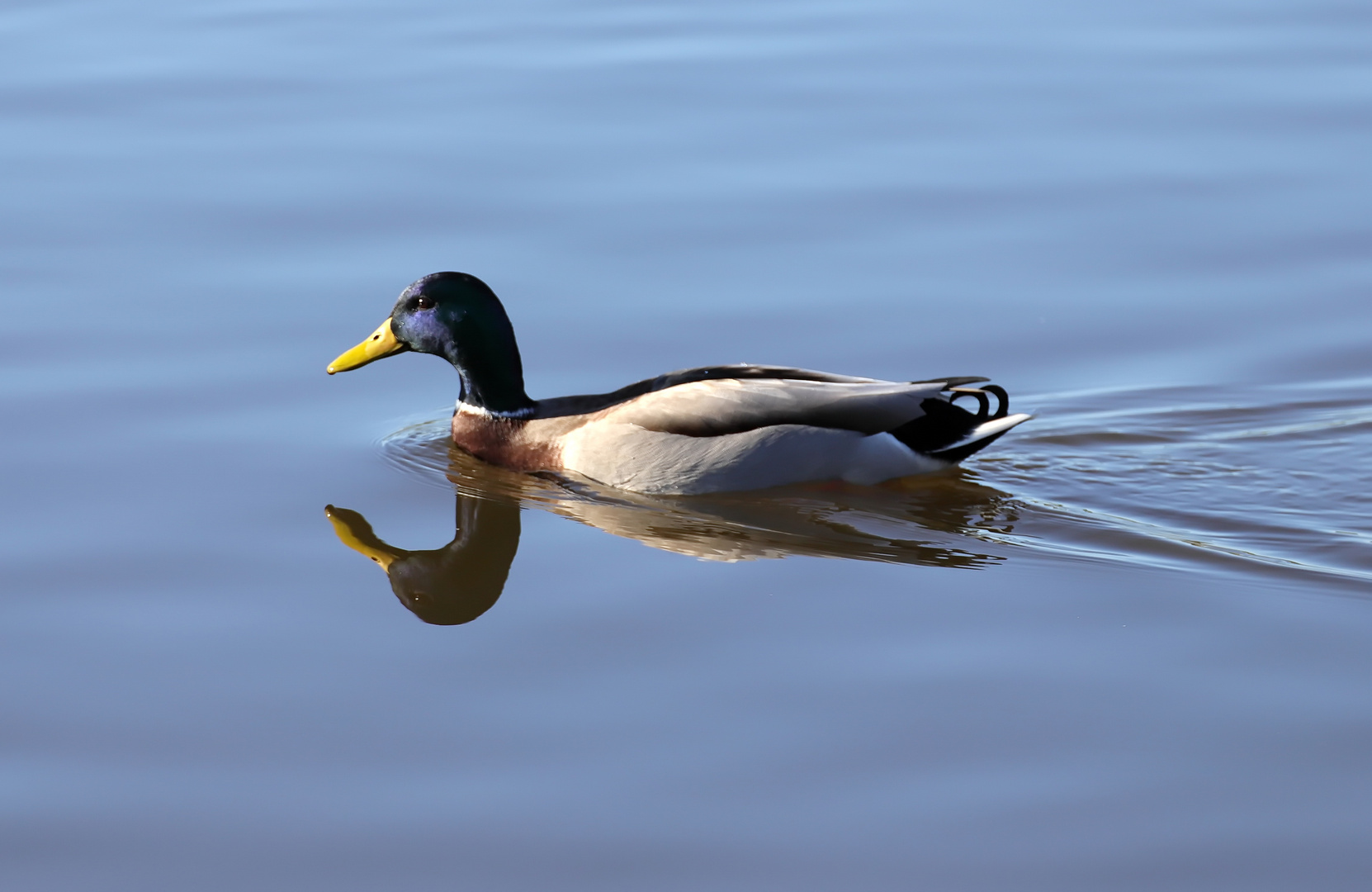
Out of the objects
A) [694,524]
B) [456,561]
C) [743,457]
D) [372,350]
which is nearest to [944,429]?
[743,457]

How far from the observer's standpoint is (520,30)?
13211mm

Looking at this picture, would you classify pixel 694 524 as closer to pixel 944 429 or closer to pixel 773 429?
pixel 773 429

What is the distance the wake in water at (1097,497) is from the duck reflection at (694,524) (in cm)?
1

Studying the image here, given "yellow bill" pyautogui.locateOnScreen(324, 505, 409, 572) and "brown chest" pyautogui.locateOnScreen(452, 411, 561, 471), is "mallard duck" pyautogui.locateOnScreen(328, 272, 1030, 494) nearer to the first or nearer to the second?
"brown chest" pyautogui.locateOnScreen(452, 411, 561, 471)

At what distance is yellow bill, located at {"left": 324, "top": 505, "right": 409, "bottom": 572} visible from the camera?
22.4 feet

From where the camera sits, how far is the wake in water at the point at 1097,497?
21.8ft

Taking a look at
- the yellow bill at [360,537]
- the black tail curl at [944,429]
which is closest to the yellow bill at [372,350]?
the yellow bill at [360,537]

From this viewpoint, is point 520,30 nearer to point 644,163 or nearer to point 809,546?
point 644,163

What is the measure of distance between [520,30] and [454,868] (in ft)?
31.6

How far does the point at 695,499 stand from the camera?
24.4ft

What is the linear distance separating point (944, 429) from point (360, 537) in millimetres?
2457

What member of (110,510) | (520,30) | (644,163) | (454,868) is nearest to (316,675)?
(454,868)

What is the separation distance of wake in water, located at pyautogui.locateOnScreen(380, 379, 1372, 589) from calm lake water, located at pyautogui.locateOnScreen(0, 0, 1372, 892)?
0.10ft

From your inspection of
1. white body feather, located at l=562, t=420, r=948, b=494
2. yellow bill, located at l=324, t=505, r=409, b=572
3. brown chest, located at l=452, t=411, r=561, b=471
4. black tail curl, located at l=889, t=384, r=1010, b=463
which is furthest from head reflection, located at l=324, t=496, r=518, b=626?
black tail curl, located at l=889, t=384, r=1010, b=463
